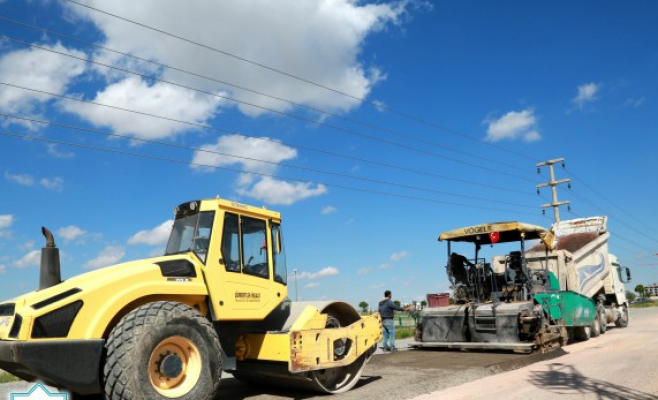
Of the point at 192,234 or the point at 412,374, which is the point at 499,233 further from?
the point at 192,234

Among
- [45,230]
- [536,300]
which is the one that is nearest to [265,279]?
[45,230]

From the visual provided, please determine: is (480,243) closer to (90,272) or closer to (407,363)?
(407,363)

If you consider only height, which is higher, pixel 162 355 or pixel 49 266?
pixel 49 266

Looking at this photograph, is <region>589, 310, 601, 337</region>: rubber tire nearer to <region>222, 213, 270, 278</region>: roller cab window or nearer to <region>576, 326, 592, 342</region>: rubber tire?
<region>576, 326, 592, 342</region>: rubber tire

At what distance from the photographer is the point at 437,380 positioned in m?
8.41

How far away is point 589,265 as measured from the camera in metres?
17.8

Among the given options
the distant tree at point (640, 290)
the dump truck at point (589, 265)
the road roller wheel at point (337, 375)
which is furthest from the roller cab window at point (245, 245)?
the distant tree at point (640, 290)

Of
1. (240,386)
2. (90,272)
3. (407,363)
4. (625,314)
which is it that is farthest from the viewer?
(625,314)

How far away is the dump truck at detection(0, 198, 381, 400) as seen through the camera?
5.54 meters

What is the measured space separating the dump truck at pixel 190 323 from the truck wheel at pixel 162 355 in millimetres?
11

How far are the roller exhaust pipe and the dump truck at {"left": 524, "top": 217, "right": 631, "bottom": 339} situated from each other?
12.9m

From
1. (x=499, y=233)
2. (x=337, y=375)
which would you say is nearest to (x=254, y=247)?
(x=337, y=375)

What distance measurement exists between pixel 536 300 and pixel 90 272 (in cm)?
981

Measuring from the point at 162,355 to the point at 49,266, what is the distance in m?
1.70
